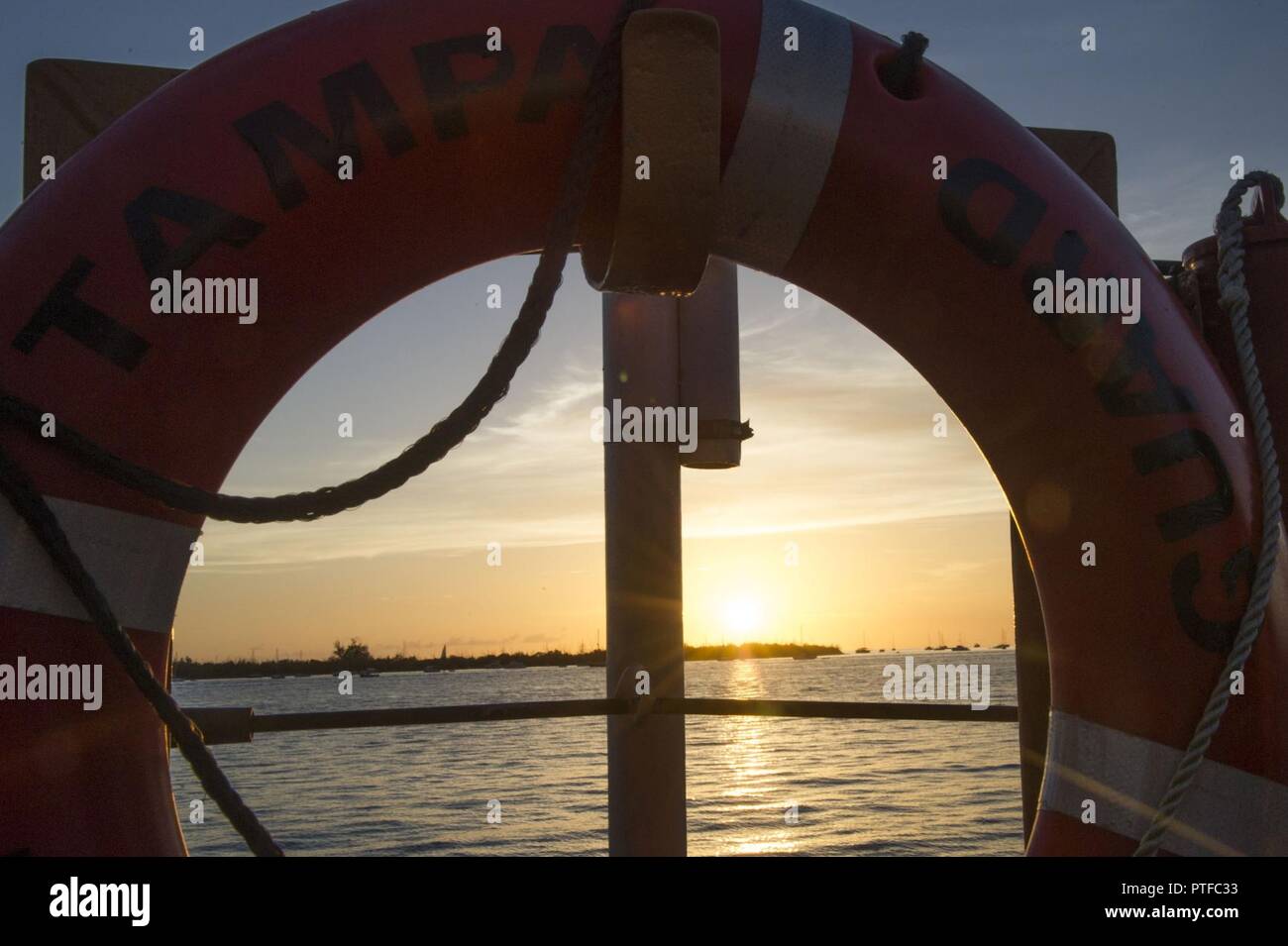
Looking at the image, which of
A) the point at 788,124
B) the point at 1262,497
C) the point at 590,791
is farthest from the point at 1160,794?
the point at 590,791

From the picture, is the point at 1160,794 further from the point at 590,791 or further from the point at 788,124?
the point at 590,791

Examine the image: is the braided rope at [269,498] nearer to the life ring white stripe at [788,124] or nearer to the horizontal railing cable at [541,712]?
the life ring white stripe at [788,124]

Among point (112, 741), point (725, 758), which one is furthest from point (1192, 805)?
point (725, 758)

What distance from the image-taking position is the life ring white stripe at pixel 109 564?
1.13m

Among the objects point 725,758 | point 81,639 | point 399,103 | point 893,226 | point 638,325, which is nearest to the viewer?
point 81,639

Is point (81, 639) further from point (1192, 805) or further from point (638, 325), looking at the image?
point (638, 325)

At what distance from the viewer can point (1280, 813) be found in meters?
1.28

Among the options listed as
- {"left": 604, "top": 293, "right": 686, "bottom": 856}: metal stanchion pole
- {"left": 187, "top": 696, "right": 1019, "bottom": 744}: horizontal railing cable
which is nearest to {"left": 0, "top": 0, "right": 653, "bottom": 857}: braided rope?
{"left": 187, "top": 696, "right": 1019, "bottom": 744}: horizontal railing cable

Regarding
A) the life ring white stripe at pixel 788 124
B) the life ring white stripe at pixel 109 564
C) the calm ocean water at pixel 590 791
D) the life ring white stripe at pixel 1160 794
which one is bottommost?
the calm ocean water at pixel 590 791

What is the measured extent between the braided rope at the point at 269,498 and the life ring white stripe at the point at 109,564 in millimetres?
16

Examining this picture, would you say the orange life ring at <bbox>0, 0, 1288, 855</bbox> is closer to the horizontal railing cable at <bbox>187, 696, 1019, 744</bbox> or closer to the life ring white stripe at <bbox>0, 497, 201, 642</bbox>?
the life ring white stripe at <bbox>0, 497, 201, 642</bbox>

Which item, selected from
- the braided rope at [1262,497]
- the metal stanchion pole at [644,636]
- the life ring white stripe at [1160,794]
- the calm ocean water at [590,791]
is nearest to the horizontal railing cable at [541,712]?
the metal stanchion pole at [644,636]

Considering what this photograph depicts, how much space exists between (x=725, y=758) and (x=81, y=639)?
34.0 m

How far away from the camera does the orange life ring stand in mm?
1172
